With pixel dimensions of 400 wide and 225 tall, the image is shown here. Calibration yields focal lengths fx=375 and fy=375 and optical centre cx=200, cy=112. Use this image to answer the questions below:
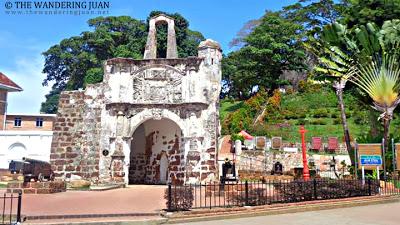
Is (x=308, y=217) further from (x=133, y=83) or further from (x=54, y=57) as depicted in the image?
(x=54, y=57)

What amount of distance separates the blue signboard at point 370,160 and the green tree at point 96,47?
3240cm

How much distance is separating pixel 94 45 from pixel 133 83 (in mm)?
34018

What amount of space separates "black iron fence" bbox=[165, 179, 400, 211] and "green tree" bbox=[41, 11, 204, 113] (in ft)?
111

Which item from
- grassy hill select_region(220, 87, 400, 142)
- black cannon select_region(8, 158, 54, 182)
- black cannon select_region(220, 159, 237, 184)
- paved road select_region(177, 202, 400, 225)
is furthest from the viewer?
grassy hill select_region(220, 87, 400, 142)

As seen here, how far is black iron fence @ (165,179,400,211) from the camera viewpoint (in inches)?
428

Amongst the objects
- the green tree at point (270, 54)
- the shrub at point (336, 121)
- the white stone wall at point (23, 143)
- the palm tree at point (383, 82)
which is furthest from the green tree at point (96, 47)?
the palm tree at point (383, 82)

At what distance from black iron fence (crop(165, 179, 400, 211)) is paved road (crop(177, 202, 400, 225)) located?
1.04 meters

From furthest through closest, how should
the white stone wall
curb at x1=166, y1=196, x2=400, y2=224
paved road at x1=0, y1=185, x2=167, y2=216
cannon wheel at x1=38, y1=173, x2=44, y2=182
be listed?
the white stone wall, cannon wheel at x1=38, y1=173, x2=44, y2=182, paved road at x1=0, y1=185, x2=167, y2=216, curb at x1=166, y1=196, x2=400, y2=224

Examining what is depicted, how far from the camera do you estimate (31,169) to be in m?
16.7

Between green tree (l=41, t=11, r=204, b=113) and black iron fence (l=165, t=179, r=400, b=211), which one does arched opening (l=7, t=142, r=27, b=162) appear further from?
black iron fence (l=165, t=179, r=400, b=211)

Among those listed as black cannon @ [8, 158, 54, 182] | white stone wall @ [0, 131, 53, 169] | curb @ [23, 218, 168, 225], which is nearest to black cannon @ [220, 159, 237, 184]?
black cannon @ [8, 158, 54, 182]

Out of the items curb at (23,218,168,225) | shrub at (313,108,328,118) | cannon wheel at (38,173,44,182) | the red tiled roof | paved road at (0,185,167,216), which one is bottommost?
curb at (23,218,168,225)

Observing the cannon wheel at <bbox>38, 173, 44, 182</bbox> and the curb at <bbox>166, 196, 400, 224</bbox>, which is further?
the cannon wheel at <bbox>38, 173, 44, 182</bbox>

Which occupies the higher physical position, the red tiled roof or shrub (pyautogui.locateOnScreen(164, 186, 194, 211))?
the red tiled roof
